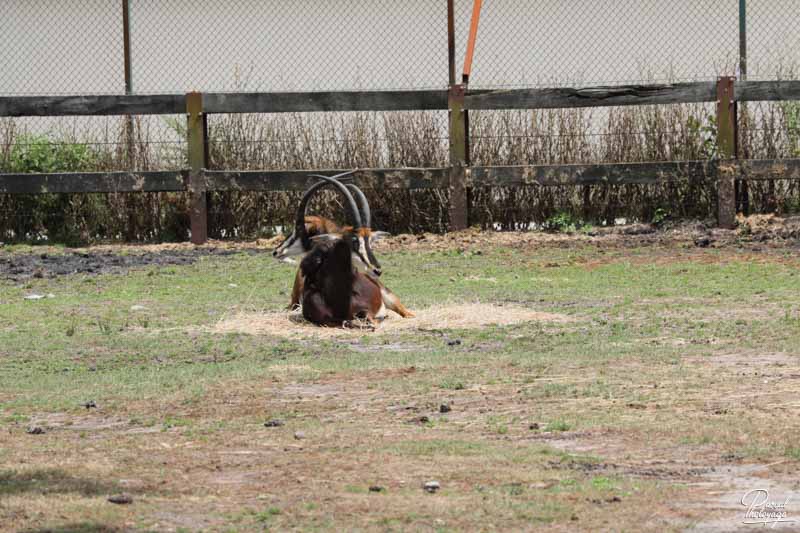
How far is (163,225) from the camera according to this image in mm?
18938

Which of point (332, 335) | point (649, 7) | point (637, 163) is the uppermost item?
point (649, 7)

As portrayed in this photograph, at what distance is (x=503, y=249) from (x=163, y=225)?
5.11 meters

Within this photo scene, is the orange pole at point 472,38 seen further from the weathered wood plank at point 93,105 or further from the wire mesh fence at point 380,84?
the weathered wood plank at point 93,105

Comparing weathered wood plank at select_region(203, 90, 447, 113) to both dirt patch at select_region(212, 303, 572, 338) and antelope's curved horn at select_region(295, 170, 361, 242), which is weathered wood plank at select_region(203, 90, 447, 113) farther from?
dirt patch at select_region(212, 303, 572, 338)

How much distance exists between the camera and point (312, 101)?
18.1 meters

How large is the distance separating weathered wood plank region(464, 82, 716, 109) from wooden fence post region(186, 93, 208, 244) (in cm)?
397

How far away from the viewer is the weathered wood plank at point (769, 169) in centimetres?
1772

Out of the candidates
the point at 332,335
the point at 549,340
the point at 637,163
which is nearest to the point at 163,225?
the point at 637,163

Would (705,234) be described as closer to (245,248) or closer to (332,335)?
(245,248)

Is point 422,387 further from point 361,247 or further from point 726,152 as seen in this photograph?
point 726,152

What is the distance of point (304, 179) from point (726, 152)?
5704 mm

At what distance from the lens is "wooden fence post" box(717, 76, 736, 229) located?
17922mm

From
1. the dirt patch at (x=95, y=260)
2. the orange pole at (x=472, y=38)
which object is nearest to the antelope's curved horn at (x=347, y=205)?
the dirt patch at (x=95, y=260)


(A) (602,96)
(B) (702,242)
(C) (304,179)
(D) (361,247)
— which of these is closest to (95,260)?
(C) (304,179)
